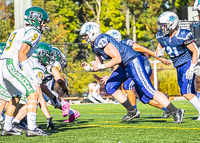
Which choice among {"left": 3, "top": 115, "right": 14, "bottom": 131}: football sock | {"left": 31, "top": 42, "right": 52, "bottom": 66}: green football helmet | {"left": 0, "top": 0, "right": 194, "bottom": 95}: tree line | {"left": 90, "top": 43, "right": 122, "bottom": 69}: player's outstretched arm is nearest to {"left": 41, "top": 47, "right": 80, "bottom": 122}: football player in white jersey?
{"left": 31, "top": 42, "right": 52, "bottom": 66}: green football helmet

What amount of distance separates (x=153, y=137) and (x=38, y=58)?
266cm

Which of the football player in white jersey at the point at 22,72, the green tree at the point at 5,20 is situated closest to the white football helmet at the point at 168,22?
the football player in white jersey at the point at 22,72

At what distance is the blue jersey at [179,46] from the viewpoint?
682 cm

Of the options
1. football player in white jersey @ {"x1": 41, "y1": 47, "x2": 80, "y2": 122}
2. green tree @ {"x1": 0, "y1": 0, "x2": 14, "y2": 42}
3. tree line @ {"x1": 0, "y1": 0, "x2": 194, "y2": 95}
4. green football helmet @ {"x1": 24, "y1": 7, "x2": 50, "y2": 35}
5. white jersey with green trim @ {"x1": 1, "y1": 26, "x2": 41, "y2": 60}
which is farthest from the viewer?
tree line @ {"x1": 0, "y1": 0, "x2": 194, "y2": 95}

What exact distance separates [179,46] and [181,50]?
8 cm

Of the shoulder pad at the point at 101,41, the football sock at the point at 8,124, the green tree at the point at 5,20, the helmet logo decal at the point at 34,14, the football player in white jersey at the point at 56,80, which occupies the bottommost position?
the football sock at the point at 8,124

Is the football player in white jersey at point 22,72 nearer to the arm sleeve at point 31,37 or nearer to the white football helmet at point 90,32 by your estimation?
the arm sleeve at point 31,37

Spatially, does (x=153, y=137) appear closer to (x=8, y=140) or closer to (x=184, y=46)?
(x=8, y=140)

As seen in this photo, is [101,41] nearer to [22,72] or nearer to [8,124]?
[22,72]

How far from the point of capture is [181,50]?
6.97 m

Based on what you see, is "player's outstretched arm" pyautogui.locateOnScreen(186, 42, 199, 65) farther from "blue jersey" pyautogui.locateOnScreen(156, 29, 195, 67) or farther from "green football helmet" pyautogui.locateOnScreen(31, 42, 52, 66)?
"green football helmet" pyautogui.locateOnScreen(31, 42, 52, 66)

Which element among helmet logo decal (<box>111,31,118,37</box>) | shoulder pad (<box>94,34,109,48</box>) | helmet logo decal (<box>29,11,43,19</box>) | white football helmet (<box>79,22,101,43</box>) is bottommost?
shoulder pad (<box>94,34,109,48</box>)

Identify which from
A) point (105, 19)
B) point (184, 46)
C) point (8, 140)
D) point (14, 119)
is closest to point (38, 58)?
point (14, 119)

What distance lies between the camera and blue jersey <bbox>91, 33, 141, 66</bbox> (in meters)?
6.29
